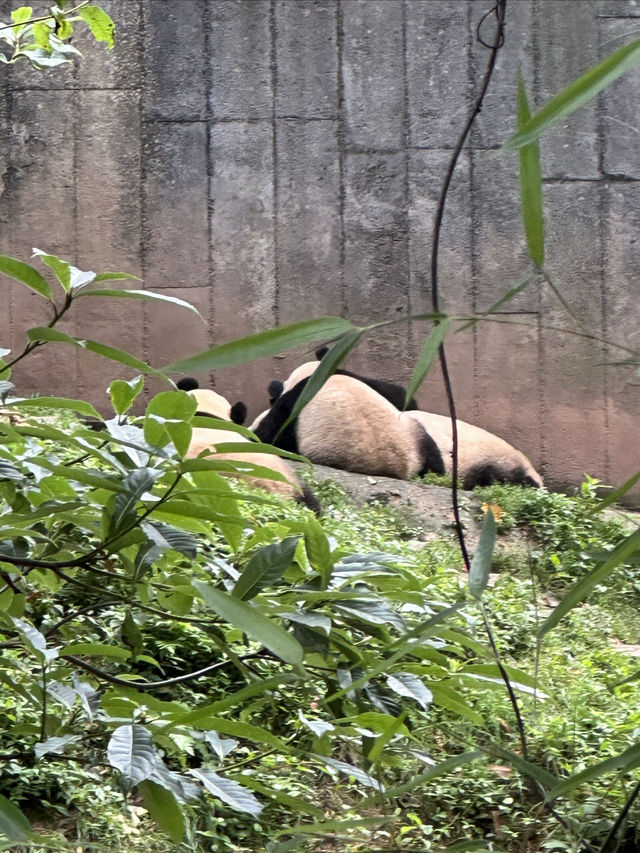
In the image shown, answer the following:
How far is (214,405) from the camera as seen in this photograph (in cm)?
471

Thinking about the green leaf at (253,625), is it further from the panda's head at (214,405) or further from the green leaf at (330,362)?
the panda's head at (214,405)

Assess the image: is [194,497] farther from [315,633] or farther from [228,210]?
[228,210]

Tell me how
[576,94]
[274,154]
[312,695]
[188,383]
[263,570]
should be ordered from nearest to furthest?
[576,94] < [263,570] < [312,695] < [188,383] < [274,154]

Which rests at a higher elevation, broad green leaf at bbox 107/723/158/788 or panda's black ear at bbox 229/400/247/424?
broad green leaf at bbox 107/723/158/788

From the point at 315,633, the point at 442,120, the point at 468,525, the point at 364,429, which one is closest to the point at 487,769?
the point at 315,633

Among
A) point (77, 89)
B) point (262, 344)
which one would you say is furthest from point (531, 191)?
point (77, 89)

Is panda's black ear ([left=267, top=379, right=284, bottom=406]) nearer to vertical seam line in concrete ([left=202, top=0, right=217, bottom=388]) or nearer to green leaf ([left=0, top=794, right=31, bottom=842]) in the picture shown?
vertical seam line in concrete ([left=202, top=0, right=217, bottom=388])

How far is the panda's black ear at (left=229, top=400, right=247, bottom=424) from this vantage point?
15.9 feet

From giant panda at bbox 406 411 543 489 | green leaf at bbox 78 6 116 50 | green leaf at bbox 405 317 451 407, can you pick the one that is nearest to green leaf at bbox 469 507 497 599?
green leaf at bbox 405 317 451 407

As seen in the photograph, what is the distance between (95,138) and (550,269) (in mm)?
2432

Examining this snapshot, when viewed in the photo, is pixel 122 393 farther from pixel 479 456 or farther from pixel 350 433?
pixel 479 456

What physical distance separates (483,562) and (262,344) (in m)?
0.29

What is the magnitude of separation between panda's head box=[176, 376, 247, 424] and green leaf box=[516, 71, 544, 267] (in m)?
3.78

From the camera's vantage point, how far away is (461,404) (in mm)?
5094
